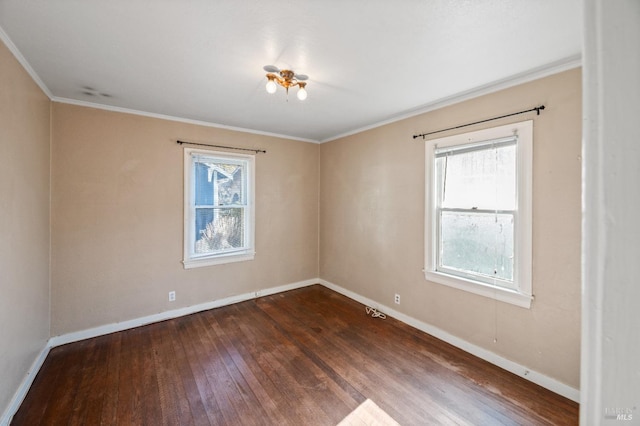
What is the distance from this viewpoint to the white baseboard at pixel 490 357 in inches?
82.2

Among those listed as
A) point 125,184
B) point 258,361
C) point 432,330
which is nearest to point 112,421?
point 258,361

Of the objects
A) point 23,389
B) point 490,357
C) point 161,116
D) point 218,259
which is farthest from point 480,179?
point 23,389

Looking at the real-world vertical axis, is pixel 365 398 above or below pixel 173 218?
below

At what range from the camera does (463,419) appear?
73.7 inches

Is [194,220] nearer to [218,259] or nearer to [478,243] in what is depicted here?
[218,259]

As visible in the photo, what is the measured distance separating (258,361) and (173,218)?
204 cm

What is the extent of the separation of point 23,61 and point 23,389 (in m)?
2.49

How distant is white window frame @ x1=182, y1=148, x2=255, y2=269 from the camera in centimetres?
349

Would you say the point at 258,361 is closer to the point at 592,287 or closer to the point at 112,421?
the point at 112,421

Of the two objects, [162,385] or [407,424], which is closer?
[407,424]

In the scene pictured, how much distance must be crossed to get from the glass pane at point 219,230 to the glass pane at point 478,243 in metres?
2.73

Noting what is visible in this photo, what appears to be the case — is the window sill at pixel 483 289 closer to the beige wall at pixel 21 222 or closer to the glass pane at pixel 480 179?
the glass pane at pixel 480 179

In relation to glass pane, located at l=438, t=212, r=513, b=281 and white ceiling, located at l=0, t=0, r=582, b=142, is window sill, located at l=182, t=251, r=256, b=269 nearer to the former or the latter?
white ceiling, located at l=0, t=0, r=582, b=142

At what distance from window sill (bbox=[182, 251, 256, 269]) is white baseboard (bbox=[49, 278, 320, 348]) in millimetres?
524
